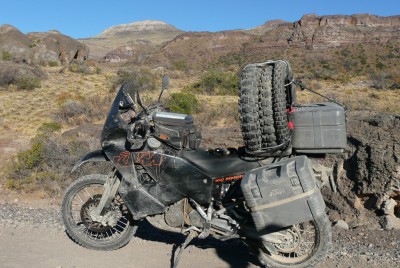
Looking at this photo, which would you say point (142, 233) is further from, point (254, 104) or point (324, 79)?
point (324, 79)

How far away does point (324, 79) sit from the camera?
26688mm

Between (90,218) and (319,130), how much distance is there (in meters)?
2.58

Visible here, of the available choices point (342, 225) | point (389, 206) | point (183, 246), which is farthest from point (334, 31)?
point (183, 246)

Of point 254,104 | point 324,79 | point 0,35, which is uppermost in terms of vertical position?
point 0,35

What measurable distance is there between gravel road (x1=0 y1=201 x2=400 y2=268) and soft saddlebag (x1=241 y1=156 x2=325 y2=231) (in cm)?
96

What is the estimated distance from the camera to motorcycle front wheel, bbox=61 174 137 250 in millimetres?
4801

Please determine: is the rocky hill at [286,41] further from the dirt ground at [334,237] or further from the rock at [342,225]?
the rock at [342,225]

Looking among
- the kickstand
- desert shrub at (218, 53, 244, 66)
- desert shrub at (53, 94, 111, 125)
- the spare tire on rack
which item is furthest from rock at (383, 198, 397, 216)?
desert shrub at (218, 53, 244, 66)

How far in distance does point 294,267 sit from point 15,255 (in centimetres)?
287

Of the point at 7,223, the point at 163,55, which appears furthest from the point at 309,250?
the point at 163,55

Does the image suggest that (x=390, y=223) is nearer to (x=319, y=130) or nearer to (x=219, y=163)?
(x=319, y=130)

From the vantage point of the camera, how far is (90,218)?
4875 millimetres

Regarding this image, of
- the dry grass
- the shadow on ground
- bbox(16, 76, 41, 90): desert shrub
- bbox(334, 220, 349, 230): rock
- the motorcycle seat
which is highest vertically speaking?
bbox(16, 76, 41, 90): desert shrub

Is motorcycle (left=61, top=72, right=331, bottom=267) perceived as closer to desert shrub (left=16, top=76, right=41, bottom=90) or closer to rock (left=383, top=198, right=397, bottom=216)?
rock (left=383, top=198, right=397, bottom=216)
